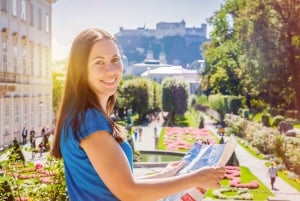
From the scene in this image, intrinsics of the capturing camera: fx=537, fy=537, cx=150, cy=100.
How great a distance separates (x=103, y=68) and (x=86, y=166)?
413 millimetres

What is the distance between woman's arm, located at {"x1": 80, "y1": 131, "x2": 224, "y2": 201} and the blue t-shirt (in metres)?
0.04

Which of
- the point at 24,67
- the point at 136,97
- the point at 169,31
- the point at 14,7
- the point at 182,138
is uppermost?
the point at 169,31

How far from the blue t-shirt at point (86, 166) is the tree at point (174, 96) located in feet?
171

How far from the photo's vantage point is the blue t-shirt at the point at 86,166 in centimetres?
204

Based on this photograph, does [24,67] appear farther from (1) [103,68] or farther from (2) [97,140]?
(2) [97,140]

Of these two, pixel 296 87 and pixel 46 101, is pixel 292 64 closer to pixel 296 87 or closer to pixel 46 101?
pixel 296 87

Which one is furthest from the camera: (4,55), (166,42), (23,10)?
(166,42)

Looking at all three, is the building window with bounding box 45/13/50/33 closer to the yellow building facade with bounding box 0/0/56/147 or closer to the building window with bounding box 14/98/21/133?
the yellow building facade with bounding box 0/0/56/147

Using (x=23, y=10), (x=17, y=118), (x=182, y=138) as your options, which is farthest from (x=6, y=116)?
(x=182, y=138)

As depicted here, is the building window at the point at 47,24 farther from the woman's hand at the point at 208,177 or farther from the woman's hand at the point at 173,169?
the woman's hand at the point at 208,177

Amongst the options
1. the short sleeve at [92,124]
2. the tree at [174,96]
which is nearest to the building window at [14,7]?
the tree at [174,96]

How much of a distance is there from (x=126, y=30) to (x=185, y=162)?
178934 mm

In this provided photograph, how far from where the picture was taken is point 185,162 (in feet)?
8.45

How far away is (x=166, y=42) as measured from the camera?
180 m
